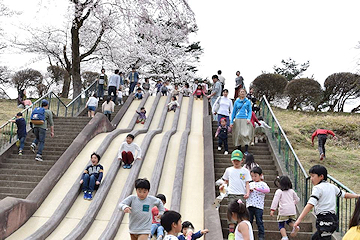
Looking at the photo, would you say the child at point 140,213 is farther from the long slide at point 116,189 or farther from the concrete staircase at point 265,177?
the concrete staircase at point 265,177

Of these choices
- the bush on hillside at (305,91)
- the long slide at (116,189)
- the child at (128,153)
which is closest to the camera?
the long slide at (116,189)

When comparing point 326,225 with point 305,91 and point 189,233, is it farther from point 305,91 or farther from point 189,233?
point 305,91

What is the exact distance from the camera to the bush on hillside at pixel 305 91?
82.8 ft

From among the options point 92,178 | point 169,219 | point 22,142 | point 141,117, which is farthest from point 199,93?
point 169,219

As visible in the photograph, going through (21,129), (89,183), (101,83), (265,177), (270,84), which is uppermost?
(270,84)

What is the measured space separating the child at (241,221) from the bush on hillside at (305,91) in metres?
22.1

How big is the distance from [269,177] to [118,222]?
434cm

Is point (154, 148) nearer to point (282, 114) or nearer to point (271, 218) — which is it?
point (271, 218)

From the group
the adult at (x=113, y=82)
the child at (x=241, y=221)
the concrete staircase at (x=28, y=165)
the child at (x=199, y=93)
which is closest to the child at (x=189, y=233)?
the child at (x=241, y=221)

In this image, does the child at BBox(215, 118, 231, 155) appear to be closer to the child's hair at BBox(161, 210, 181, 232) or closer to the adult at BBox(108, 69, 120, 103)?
the child's hair at BBox(161, 210, 181, 232)

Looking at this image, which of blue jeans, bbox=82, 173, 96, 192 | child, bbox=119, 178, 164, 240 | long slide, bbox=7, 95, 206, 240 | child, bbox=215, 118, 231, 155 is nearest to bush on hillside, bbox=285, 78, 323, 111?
long slide, bbox=7, 95, 206, 240

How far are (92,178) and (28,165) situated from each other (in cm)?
282

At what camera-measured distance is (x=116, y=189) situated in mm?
9703

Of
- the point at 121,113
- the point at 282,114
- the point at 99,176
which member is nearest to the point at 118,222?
the point at 99,176
